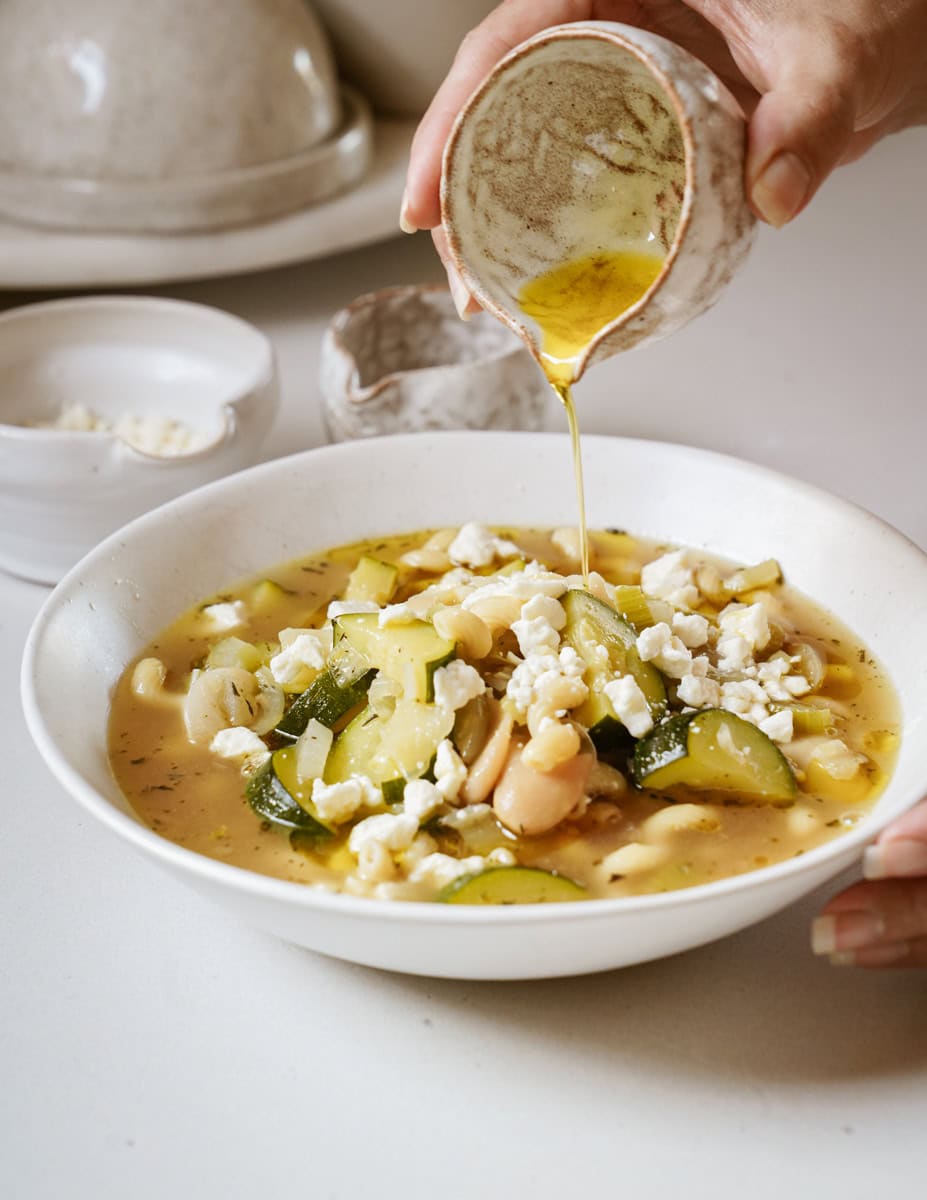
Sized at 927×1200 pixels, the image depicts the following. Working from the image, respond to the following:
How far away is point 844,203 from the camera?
4699 millimetres

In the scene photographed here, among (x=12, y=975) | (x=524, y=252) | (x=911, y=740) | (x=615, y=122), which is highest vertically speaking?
(x=615, y=122)

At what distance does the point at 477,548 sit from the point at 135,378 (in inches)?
44.0

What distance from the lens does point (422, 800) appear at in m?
1.72

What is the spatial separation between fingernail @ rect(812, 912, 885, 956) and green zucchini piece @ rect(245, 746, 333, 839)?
58 cm

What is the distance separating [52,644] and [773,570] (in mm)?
1104

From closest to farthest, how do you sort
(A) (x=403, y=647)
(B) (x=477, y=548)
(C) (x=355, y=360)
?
1. (A) (x=403, y=647)
2. (B) (x=477, y=548)
3. (C) (x=355, y=360)

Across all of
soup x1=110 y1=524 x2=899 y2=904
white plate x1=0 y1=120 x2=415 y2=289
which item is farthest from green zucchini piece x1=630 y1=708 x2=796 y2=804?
white plate x1=0 y1=120 x2=415 y2=289

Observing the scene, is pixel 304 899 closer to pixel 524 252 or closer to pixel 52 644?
pixel 52 644

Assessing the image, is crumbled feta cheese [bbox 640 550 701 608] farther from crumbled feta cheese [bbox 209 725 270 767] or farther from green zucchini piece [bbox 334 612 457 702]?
crumbled feta cheese [bbox 209 725 270 767]

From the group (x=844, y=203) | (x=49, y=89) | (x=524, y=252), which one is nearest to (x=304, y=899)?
(x=524, y=252)

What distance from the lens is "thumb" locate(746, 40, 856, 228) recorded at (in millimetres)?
1690

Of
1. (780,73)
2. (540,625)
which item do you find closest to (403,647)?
(540,625)

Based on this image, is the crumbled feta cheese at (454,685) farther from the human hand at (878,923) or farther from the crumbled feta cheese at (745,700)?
the human hand at (878,923)

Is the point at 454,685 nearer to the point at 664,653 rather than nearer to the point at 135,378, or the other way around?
the point at 664,653
